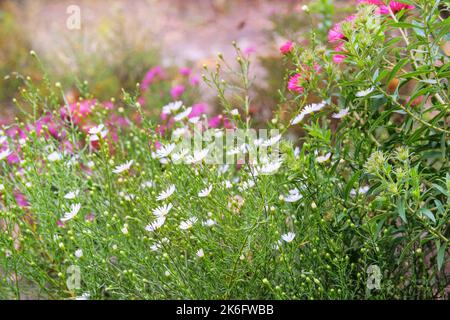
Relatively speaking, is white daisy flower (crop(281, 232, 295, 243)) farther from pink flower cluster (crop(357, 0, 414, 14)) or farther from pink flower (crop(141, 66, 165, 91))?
pink flower (crop(141, 66, 165, 91))

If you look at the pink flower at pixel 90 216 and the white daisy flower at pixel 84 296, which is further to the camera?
the pink flower at pixel 90 216

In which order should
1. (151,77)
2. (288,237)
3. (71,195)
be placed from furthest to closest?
(151,77)
(71,195)
(288,237)

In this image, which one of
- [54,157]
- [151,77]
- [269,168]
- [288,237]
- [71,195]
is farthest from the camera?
[151,77]

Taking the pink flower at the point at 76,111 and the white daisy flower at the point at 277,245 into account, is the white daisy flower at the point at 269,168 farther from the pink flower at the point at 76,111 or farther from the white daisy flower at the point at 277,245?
the pink flower at the point at 76,111

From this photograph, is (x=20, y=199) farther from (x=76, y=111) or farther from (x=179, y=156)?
(x=179, y=156)

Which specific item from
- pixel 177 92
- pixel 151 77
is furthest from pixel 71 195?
pixel 151 77

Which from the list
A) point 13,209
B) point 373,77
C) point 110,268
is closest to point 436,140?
point 373,77

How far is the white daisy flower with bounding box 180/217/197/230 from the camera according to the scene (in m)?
1.35

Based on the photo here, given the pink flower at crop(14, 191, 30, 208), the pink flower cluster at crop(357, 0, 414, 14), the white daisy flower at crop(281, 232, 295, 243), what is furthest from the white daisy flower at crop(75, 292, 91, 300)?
the pink flower cluster at crop(357, 0, 414, 14)

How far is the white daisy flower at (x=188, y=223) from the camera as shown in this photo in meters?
1.35

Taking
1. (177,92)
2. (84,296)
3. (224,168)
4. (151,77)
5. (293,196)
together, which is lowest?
(84,296)

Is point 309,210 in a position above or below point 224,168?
below

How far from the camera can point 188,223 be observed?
1.39 meters

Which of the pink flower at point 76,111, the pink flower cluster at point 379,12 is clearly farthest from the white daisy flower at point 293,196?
the pink flower at point 76,111
